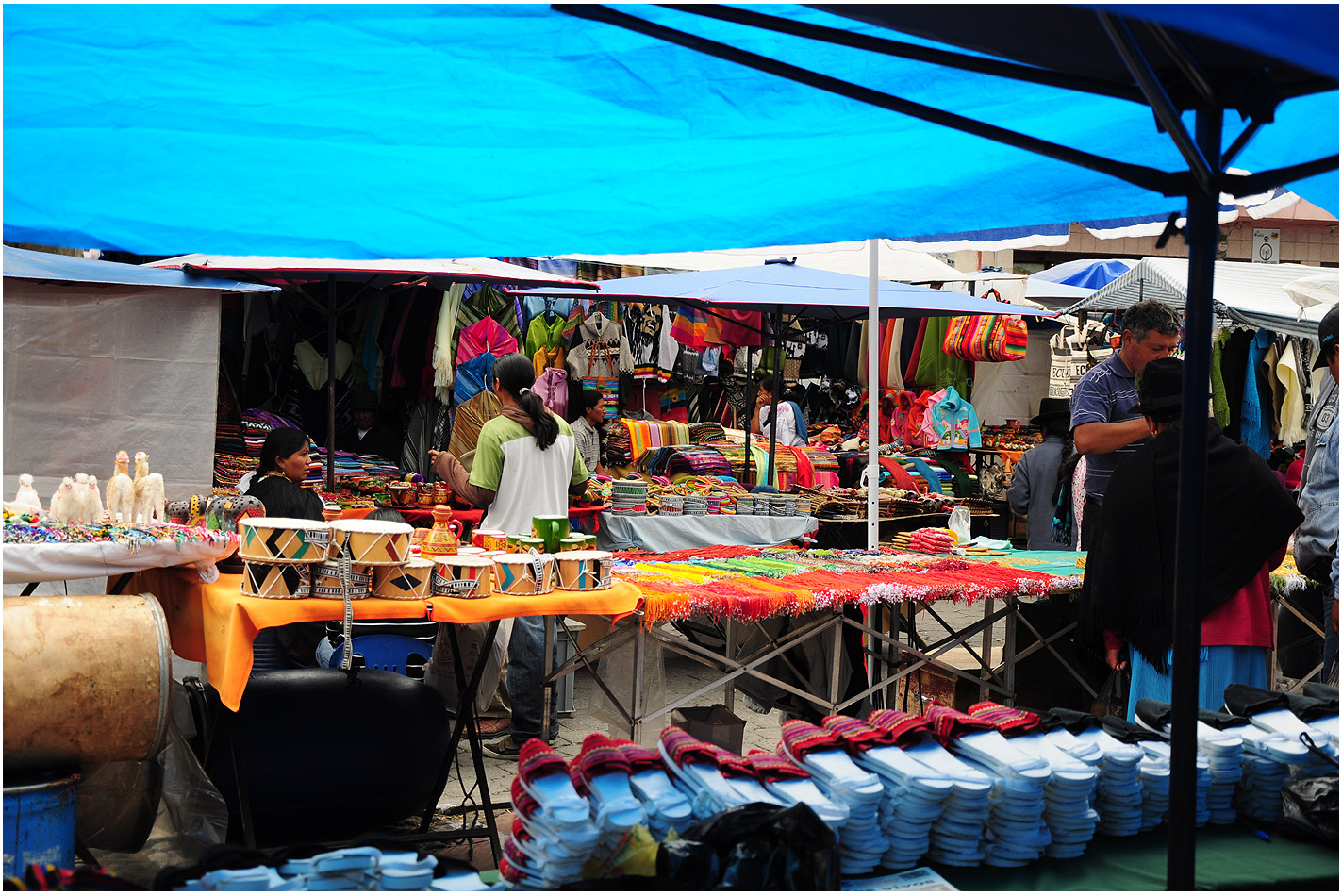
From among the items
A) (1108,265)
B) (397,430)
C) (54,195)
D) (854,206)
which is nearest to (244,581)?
(54,195)

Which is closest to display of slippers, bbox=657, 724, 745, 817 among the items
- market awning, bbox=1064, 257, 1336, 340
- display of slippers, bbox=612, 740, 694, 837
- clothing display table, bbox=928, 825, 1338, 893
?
display of slippers, bbox=612, 740, 694, 837

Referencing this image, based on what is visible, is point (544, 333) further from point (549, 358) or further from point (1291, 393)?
point (1291, 393)

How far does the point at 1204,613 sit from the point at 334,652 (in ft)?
11.9

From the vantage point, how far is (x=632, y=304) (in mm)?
11289

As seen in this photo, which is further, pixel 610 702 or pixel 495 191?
pixel 610 702

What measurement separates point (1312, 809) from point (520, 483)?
147 inches

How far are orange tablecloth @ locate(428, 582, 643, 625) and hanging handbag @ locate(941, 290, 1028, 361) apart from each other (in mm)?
7991

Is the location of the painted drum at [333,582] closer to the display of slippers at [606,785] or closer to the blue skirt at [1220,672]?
the display of slippers at [606,785]

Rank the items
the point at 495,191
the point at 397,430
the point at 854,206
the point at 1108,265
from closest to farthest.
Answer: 1. the point at 495,191
2. the point at 854,206
3. the point at 397,430
4. the point at 1108,265

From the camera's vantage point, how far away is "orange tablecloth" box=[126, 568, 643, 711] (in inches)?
131

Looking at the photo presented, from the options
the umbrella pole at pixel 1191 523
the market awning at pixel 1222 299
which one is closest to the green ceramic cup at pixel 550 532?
the umbrella pole at pixel 1191 523

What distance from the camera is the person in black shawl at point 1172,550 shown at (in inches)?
151

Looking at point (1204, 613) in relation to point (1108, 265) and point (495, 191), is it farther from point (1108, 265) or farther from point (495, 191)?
point (1108, 265)

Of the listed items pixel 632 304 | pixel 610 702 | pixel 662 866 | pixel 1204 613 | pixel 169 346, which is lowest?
pixel 610 702
